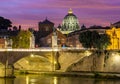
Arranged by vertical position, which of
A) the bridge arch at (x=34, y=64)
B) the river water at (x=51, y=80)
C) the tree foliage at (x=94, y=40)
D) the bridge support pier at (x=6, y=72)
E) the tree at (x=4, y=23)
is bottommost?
the river water at (x=51, y=80)

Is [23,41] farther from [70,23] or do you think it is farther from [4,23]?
[70,23]

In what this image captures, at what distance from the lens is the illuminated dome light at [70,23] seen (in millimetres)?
116438

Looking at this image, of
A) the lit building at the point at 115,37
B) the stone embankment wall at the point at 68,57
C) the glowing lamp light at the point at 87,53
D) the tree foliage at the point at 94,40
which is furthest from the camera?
the lit building at the point at 115,37

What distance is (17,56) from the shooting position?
53.9 m

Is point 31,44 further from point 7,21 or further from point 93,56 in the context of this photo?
point 7,21

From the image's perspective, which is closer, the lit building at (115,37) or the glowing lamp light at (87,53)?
the glowing lamp light at (87,53)

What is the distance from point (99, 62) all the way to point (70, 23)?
202 ft

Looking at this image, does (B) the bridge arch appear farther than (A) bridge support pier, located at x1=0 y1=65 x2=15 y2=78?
Yes

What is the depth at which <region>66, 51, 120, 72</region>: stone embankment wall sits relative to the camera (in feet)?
181

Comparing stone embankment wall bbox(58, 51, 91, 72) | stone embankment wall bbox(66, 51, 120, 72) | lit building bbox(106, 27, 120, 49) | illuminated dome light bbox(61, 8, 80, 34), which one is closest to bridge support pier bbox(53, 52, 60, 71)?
stone embankment wall bbox(58, 51, 91, 72)

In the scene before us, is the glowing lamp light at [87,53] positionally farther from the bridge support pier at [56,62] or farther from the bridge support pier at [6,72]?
the bridge support pier at [6,72]

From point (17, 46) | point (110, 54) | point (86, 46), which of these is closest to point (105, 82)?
point (110, 54)

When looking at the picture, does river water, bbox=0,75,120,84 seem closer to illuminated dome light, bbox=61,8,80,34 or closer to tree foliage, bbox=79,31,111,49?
tree foliage, bbox=79,31,111,49

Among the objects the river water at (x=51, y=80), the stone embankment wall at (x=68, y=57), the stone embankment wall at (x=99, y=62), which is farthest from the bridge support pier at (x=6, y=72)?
the stone embankment wall at (x=99, y=62)
